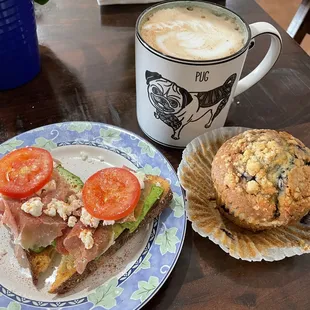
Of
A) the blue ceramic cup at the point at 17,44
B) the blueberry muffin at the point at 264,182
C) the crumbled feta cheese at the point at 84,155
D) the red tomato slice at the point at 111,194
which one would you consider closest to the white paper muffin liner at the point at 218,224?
the blueberry muffin at the point at 264,182

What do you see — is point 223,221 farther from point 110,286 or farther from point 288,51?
point 288,51

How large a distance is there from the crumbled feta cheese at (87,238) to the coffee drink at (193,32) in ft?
1.46

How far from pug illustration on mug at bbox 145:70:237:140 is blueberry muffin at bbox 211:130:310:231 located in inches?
5.0

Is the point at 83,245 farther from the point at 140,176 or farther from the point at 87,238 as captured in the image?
the point at 140,176

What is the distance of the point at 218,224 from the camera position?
3.12 ft

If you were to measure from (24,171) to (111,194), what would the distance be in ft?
0.68

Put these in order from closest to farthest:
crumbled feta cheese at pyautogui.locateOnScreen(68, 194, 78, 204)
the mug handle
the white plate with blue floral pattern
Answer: the white plate with blue floral pattern → crumbled feta cheese at pyautogui.locateOnScreen(68, 194, 78, 204) → the mug handle

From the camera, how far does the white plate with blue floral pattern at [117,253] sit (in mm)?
801

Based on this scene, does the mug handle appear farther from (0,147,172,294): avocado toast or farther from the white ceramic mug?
(0,147,172,294): avocado toast

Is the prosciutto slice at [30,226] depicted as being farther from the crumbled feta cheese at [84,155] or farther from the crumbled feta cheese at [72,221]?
the crumbled feta cheese at [84,155]

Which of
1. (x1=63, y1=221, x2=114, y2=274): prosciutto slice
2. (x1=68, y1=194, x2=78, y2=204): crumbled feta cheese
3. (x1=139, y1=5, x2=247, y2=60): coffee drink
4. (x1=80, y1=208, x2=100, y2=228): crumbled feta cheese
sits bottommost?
(x1=63, y1=221, x2=114, y2=274): prosciutto slice

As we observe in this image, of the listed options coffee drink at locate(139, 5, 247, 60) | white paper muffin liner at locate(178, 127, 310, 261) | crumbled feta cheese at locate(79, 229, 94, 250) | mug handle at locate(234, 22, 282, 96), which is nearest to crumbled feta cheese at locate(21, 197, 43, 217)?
crumbled feta cheese at locate(79, 229, 94, 250)

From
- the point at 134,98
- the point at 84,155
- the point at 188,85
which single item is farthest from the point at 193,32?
the point at 84,155

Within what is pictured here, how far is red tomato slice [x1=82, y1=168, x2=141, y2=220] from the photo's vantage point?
2.84 feet
